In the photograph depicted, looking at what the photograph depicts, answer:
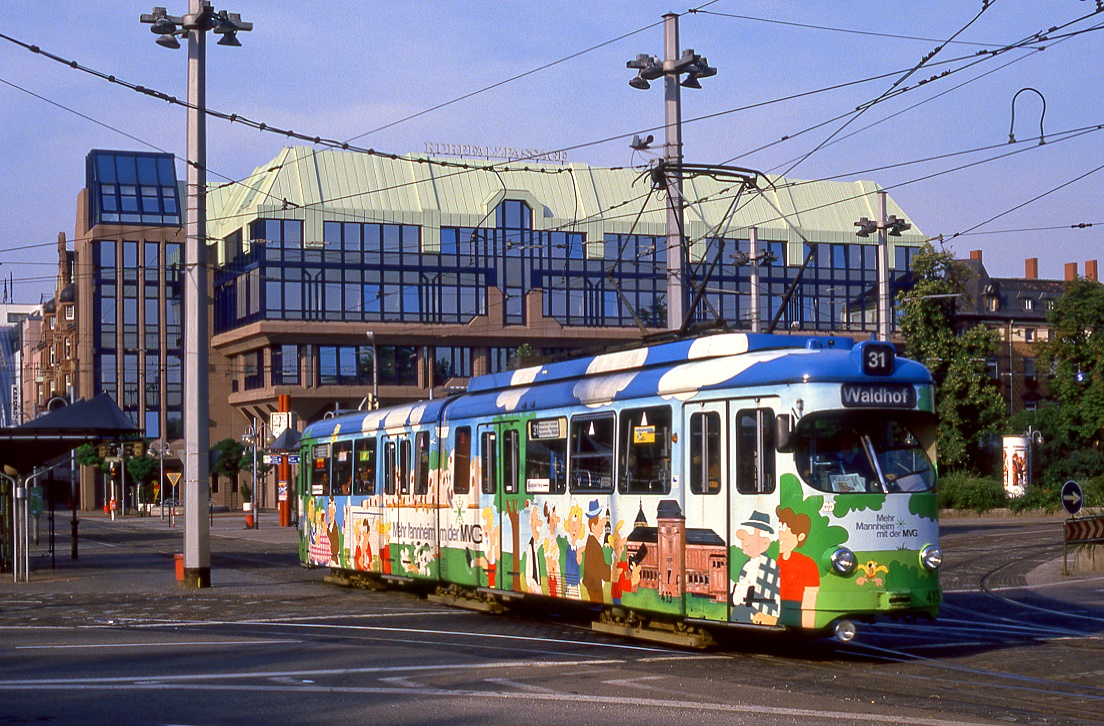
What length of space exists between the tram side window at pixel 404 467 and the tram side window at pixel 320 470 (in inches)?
139

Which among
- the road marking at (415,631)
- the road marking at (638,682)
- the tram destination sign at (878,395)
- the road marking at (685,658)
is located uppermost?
the tram destination sign at (878,395)

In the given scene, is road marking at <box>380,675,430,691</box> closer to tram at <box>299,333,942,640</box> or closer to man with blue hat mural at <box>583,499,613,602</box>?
tram at <box>299,333,942,640</box>

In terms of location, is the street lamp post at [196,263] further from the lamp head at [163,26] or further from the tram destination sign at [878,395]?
the tram destination sign at [878,395]

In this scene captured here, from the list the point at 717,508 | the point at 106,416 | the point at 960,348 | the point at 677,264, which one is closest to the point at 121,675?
the point at 717,508

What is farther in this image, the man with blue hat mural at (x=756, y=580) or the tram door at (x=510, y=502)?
the tram door at (x=510, y=502)

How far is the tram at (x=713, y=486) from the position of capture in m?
13.0

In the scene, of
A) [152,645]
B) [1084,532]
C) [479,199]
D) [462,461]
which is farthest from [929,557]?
[479,199]

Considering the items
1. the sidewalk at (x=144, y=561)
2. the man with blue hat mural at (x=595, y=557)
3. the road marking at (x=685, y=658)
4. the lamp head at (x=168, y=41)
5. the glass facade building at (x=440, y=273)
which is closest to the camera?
the road marking at (x=685, y=658)

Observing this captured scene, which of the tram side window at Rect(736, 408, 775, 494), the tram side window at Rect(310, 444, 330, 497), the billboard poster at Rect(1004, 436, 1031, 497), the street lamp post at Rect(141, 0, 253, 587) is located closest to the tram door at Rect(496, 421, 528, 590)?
the tram side window at Rect(736, 408, 775, 494)

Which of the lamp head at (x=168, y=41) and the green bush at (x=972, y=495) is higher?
the lamp head at (x=168, y=41)

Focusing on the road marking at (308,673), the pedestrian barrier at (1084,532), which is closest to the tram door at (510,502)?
the road marking at (308,673)

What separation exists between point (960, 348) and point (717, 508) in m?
44.8

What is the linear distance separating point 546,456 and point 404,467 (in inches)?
192

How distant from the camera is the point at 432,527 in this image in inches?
800
